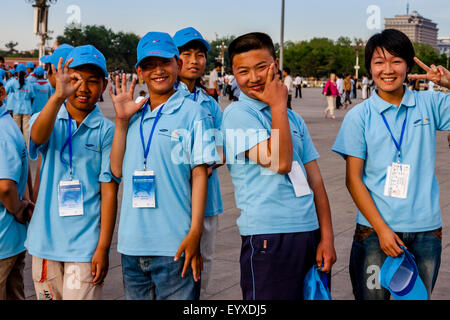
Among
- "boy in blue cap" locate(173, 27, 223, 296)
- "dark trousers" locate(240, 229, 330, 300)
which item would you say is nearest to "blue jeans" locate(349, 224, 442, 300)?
"dark trousers" locate(240, 229, 330, 300)

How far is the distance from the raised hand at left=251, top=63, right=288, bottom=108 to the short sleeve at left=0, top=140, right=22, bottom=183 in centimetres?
130

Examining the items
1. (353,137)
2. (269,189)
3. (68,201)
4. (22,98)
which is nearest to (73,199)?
(68,201)

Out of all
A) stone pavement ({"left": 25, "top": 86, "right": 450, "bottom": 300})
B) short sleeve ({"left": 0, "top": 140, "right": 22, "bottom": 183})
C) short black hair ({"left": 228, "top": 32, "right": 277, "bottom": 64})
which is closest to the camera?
short black hair ({"left": 228, "top": 32, "right": 277, "bottom": 64})

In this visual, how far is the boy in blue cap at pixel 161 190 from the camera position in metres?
2.63

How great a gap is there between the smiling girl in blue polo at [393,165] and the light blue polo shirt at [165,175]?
0.76m

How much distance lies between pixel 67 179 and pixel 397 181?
1621mm

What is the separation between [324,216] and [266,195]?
35 cm

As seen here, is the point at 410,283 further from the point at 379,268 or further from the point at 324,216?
the point at 324,216

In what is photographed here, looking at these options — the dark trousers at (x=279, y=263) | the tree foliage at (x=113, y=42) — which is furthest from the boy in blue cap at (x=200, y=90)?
the tree foliage at (x=113, y=42)

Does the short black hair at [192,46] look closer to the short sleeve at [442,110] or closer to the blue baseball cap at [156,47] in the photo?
the blue baseball cap at [156,47]

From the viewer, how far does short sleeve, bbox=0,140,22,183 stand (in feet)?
9.39

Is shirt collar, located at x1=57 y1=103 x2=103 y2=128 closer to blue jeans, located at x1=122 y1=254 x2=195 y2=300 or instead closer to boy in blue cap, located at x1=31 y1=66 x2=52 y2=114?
blue jeans, located at x1=122 y1=254 x2=195 y2=300

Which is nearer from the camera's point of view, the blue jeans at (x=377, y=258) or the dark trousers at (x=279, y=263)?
the dark trousers at (x=279, y=263)

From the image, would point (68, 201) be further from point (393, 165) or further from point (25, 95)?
point (25, 95)
